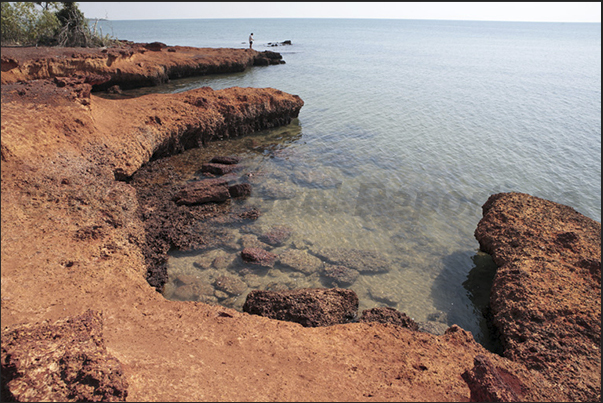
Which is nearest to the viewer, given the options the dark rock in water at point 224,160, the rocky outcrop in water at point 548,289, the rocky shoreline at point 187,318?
the rocky shoreline at point 187,318

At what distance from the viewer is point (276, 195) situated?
1427 centimetres

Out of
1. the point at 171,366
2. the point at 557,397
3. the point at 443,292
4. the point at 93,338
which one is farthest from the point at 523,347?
the point at 93,338

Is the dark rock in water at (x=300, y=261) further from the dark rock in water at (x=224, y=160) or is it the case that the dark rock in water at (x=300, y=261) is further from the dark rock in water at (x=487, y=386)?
the dark rock in water at (x=224, y=160)

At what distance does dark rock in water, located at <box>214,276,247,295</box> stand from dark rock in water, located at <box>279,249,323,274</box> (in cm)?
146

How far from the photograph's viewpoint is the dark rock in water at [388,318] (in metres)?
8.00

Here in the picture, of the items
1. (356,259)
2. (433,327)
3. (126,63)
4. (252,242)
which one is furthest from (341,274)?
(126,63)

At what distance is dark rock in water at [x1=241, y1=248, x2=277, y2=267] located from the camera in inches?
414

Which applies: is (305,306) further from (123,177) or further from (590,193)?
(590,193)

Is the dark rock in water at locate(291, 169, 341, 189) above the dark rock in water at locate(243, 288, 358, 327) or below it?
above

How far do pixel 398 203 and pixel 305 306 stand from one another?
24.5 ft

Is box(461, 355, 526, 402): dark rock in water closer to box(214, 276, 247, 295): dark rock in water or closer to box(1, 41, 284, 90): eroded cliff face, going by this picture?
box(214, 276, 247, 295): dark rock in water

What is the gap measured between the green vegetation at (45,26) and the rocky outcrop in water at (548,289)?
116ft

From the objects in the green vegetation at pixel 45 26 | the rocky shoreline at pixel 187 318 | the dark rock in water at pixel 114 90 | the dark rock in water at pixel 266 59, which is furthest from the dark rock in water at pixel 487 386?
the dark rock in water at pixel 266 59

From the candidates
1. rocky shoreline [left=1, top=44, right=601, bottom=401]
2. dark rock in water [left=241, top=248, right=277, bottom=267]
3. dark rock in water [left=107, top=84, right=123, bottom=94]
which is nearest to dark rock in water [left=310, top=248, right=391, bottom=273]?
dark rock in water [left=241, top=248, right=277, bottom=267]
